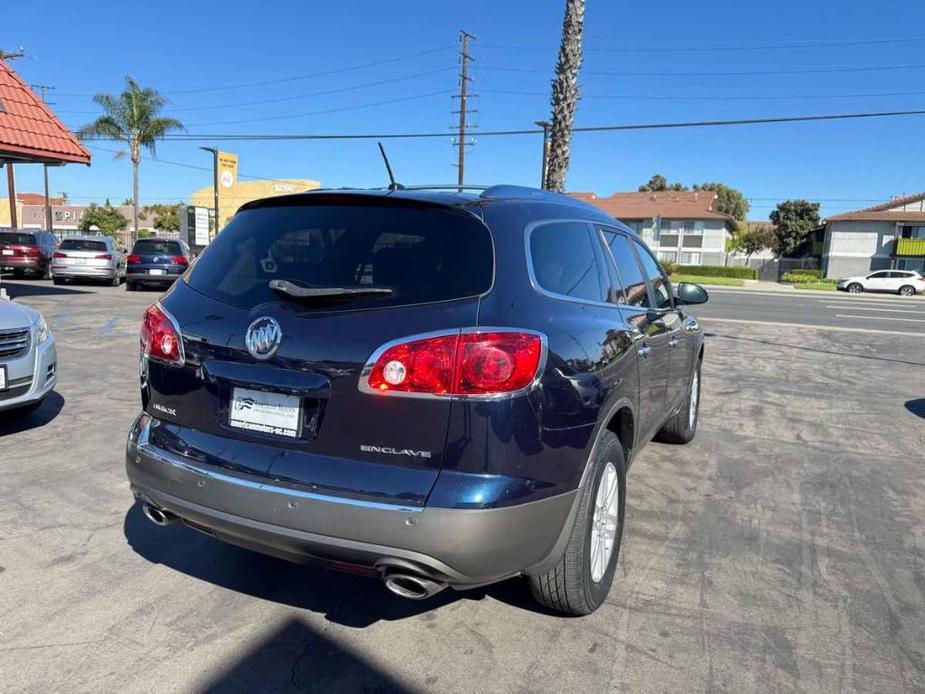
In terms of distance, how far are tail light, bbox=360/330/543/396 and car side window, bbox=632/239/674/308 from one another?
6.69ft

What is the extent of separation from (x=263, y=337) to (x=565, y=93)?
14.1 m

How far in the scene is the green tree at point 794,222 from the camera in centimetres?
6944

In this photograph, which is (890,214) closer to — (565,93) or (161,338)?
(565,93)

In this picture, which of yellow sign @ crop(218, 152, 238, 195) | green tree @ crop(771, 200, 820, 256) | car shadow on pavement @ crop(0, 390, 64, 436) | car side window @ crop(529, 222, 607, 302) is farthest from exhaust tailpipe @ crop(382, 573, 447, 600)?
green tree @ crop(771, 200, 820, 256)

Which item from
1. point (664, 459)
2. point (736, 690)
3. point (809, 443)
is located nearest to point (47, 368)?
point (664, 459)

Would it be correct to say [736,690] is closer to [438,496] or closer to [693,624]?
[693,624]

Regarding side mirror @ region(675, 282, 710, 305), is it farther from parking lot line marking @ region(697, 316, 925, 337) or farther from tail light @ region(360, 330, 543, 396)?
parking lot line marking @ region(697, 316, 925, 337)

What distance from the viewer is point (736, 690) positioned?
2484 mm

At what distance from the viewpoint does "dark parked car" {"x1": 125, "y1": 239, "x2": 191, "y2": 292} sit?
18.5 metres

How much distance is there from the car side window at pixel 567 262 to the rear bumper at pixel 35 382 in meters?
4.13

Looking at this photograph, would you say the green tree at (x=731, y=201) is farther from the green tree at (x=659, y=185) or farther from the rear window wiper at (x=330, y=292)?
the rear window wiper at (x=330, y=292)

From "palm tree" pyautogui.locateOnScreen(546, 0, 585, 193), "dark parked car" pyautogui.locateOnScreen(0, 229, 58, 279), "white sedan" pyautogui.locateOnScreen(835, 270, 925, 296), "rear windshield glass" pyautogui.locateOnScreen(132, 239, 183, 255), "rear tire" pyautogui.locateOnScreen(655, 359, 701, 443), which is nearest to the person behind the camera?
"rear tire" pyautogui.locateOnScreen(655, 359, 701, 443)

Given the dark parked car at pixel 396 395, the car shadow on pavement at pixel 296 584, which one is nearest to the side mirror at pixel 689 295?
the dark parked car at pixel 396 395

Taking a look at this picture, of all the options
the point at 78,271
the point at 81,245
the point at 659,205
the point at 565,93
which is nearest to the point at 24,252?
the point at 81,245
